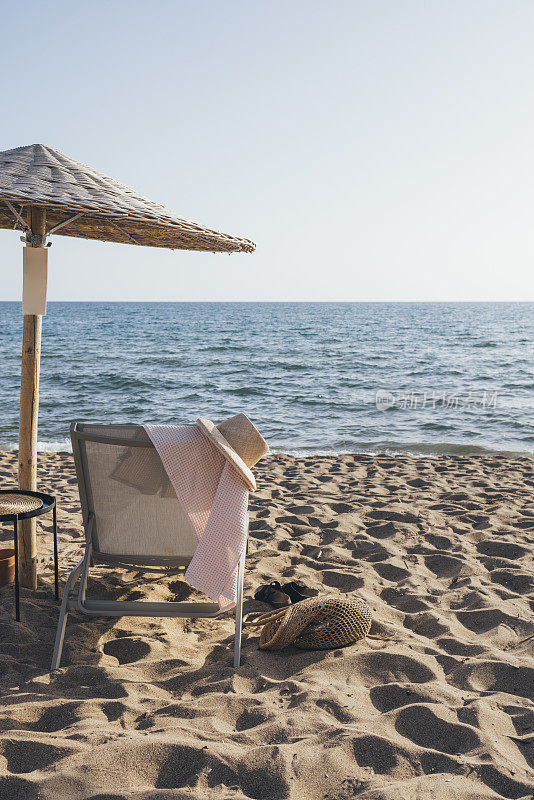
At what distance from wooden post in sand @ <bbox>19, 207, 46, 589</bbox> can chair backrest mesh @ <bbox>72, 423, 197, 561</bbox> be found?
49 cm

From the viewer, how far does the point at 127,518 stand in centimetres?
301

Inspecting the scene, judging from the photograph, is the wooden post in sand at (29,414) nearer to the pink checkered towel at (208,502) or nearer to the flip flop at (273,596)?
the pink checkered towel at (208,502)

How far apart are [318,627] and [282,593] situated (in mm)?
532

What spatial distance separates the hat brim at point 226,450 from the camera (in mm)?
2730

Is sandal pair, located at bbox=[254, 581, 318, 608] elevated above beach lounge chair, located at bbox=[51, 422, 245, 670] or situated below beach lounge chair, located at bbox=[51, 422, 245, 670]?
below

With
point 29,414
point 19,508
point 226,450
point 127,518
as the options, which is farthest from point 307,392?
point 226,450

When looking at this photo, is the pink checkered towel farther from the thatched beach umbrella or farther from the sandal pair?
the thatched beach umbrella

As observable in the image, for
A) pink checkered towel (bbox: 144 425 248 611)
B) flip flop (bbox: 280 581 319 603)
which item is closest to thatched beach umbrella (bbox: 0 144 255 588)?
pink checkered towel (bbox: 144 425 248 611)

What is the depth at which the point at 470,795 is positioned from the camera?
1.82 metres

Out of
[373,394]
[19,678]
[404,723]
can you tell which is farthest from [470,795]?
[373,394]

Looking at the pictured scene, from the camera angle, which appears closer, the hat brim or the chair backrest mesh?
the hat brim

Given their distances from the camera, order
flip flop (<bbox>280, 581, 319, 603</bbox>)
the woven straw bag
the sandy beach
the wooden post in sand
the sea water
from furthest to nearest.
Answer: the sea water → flip flop (<bbox>280, 581, 319, 603</bbox>) → the wooden post in sand → the woven straw bag → the sandy beach

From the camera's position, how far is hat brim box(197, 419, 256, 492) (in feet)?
8.96

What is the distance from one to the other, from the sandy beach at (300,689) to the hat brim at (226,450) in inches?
30.6
